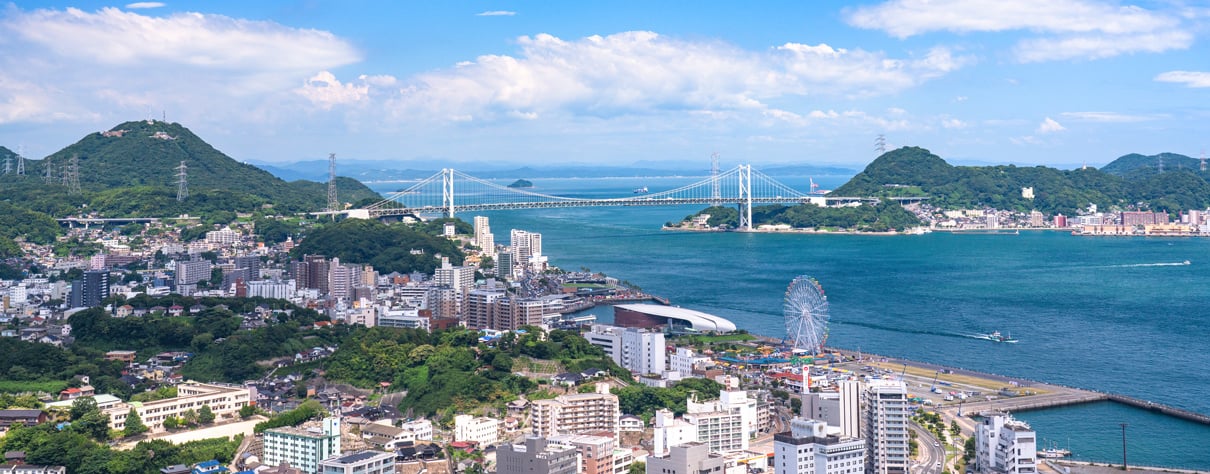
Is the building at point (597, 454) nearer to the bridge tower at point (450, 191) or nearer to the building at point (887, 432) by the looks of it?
the building at point (887, 432)

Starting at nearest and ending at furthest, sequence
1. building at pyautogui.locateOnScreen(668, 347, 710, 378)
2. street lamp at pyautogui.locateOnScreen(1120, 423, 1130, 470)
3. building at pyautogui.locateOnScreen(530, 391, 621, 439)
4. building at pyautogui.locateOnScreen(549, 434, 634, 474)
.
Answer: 1. building at pyautogui.locateOnScreen(549, 434, 634, 474)
2. street lamp at pyautogui.locateOnScreen(1120, 423, 1130, 470)
3. building at pyautogui.locateOnScreen(530, 391, 621, 439)
4. building at pyautogui.locateOnScreen(668, 347, 710, 378)

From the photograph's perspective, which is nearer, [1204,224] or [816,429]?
[816,429]

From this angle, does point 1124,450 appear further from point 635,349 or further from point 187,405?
point 187,405

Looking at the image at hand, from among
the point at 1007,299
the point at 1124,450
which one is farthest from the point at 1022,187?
the point at 1124,450

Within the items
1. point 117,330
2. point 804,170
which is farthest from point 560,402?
point 804,170

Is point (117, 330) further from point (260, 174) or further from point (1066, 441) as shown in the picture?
point (260, 174)

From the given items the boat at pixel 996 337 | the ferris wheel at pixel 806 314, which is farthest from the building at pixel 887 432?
the boat at pixel 996 337

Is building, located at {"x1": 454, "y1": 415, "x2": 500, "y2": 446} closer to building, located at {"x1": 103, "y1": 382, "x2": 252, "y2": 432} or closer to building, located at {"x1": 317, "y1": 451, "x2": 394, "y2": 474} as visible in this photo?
building, located at {"x1": 317, "y1": 451, "x2": 394, "y2": 474}

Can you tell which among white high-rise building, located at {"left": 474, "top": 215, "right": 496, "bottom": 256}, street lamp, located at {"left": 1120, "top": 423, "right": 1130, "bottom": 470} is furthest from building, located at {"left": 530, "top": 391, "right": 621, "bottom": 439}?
white high-rise building, located at {"left": 474, "top": 215, "right": 496, "bottom": 256}
